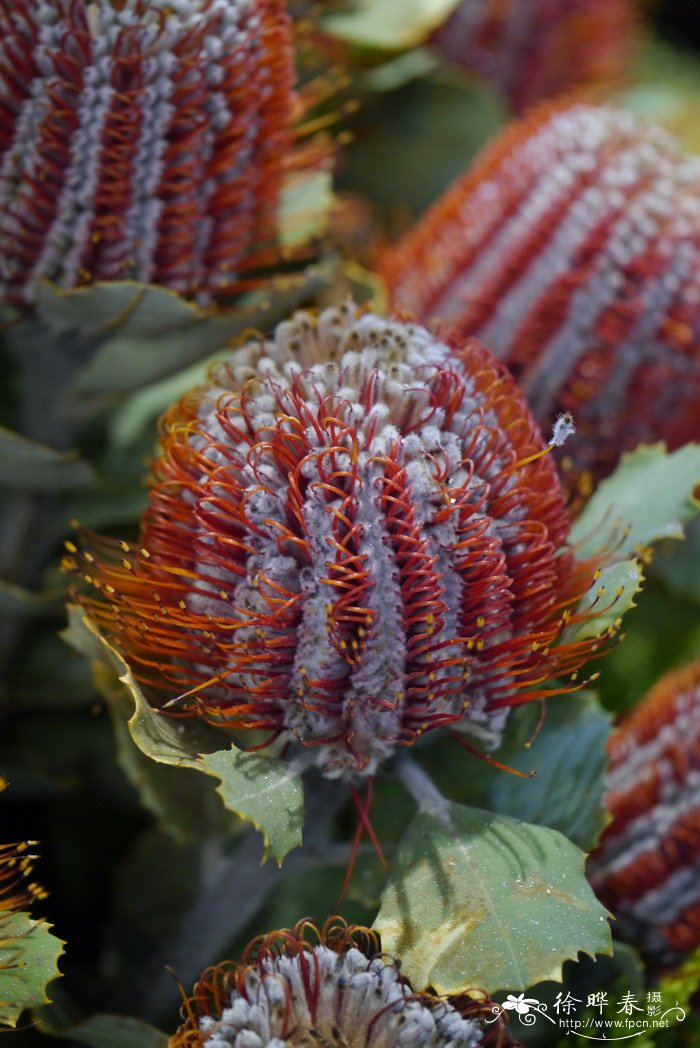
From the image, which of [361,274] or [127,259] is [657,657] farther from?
[127,259]

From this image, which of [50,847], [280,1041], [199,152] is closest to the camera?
[280,1041]

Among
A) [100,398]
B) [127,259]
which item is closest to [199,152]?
[127,259]

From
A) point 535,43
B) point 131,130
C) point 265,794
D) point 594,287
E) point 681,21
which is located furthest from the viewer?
point 681,21

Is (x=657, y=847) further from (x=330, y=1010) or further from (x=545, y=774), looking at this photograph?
(x=330, y=1010)

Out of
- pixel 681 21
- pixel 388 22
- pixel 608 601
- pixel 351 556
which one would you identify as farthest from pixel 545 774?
pixel 681 21

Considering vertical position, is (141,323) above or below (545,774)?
above

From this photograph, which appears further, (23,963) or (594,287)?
(594,287)

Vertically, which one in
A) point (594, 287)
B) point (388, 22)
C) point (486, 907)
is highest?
point (388, 22)
